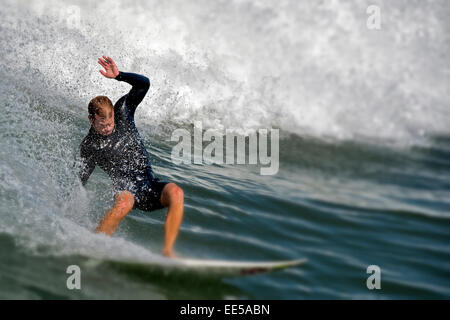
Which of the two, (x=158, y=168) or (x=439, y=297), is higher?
(x=158, y=168)

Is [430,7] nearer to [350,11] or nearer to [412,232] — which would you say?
[350,11]

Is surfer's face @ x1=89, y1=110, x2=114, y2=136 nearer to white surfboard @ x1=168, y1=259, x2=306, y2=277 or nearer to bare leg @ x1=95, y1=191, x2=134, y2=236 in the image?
bare leg @ x1=95, y1=191, x2=134, y2=236

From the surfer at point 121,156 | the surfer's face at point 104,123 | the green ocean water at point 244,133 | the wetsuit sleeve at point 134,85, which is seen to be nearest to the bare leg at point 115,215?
the surfer at point 121,156

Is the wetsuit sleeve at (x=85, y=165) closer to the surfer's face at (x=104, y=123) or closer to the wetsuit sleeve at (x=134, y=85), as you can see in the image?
the surfer's face at (x=104, y=123)

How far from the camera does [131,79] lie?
5.40 meters

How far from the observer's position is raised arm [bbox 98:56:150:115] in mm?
5297

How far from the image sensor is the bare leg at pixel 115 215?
4.96 m

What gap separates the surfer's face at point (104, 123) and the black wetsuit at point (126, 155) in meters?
0.09

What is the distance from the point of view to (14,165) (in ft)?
21.0

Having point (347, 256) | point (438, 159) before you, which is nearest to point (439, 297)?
point (347, 256)

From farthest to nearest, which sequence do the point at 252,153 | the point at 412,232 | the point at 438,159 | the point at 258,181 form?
the point at 252,153 < the point at 438,159 < the point at 258,181 < the point at 412,232

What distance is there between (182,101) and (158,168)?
15.9 feet

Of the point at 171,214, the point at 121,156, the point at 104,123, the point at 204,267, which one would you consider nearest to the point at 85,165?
the point at 121,156

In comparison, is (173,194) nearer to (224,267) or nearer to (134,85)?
(224,267)
